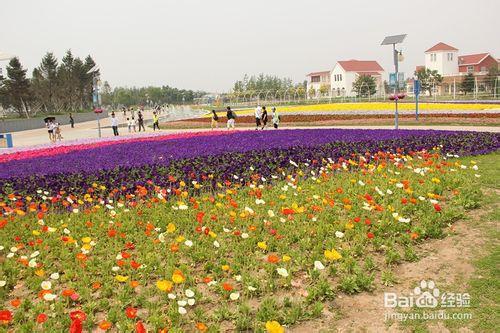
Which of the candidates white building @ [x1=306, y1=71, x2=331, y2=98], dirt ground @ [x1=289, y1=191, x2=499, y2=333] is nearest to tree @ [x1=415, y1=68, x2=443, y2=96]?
white building @ [x1=306, y1=71, x2=331, y2=98]

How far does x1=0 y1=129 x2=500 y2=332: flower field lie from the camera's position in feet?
13.0

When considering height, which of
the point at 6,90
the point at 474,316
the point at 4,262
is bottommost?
the point at 474,316

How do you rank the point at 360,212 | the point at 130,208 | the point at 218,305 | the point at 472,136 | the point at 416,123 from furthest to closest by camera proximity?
the point at 416,123
the point at 472,136
the point at 130,208
the point at 360,212
the point at 218,305

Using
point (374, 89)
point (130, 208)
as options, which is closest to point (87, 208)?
point (130, 208)

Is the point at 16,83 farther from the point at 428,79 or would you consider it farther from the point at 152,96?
the point at 152,96

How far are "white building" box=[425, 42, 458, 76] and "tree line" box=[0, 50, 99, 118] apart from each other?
60.7 m

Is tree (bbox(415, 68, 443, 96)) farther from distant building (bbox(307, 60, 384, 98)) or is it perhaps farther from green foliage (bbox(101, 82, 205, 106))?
green foliage (bbox(101, 82, 205, 106))

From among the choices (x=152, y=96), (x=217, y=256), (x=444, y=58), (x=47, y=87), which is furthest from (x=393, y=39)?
(x=152, y=96)

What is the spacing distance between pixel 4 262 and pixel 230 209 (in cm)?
291

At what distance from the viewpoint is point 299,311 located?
A: 3891 mm

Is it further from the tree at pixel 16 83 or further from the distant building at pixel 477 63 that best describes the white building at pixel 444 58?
the tree at pixel 16 83

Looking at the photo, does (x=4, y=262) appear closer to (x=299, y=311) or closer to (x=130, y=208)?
(x=130, y=208)

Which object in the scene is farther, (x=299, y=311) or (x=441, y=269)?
(x=441, y=269)

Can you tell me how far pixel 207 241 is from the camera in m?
5.32
